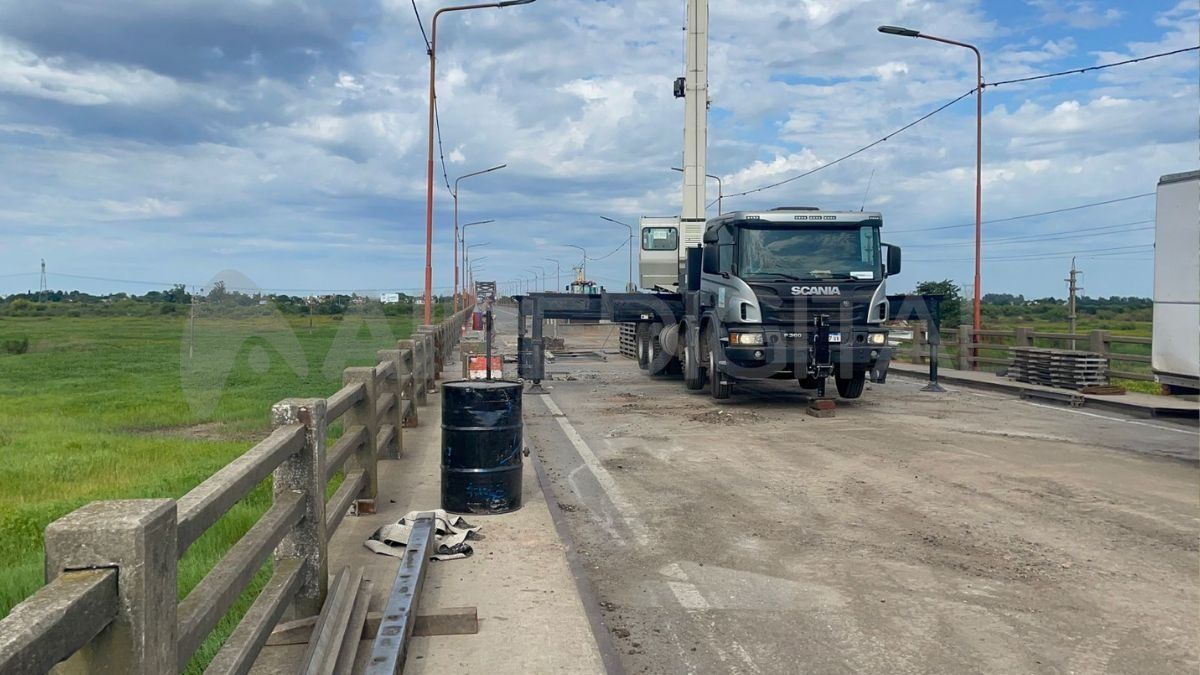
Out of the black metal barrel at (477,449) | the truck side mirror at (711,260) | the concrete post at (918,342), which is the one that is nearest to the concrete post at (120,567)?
the black metal barrel at (477,449)

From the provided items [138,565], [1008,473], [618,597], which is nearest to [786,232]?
[1008,473]

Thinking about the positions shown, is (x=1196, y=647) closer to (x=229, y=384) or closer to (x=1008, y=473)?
(x=1008, y=473)

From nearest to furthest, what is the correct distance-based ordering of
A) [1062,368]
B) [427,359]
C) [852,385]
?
[427,359]
[852,385]
[1062,368]

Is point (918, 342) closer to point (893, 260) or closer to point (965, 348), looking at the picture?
point (965, 348)

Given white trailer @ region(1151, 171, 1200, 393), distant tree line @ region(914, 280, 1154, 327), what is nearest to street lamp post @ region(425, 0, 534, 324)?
white trailer @ region(1151, 171, 1200, 393)

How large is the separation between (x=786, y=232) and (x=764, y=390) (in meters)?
4.89

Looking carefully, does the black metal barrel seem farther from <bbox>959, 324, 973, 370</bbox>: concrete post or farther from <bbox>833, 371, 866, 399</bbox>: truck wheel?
<bbox>959, 324, 973, 370</bbox>: concrete post

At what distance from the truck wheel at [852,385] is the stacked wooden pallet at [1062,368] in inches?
163

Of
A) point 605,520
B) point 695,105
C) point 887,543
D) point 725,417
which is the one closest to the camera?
point 887,543

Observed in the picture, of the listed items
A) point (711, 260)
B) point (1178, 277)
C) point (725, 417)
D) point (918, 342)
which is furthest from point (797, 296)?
point (918, 342)

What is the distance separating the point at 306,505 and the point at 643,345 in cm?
1934

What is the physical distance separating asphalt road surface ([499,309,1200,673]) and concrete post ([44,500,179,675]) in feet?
8.92

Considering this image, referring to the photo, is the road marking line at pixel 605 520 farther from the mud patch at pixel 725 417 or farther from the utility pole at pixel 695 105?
the utility pole at pixel 695 105

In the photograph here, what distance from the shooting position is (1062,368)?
60.2ft
